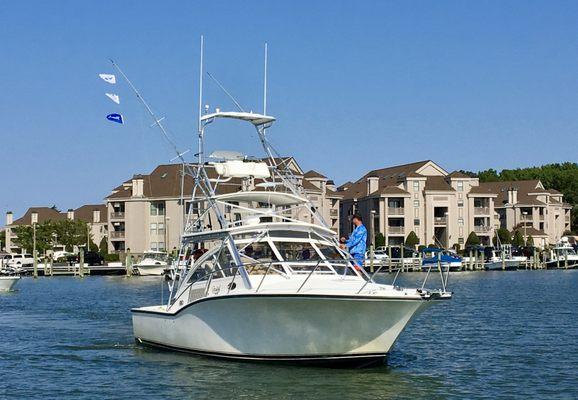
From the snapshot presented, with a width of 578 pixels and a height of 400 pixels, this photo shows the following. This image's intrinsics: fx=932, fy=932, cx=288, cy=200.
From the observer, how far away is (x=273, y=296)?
65.3 feet

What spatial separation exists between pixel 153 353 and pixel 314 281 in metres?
5.85

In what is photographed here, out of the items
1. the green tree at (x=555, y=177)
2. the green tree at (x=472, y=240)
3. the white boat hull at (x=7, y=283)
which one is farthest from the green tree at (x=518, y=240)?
the white boat hull at (x=7, y=283)

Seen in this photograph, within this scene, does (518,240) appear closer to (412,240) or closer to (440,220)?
(440,220)

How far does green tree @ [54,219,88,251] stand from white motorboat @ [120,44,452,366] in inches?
3837

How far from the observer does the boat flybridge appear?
20.0 meters

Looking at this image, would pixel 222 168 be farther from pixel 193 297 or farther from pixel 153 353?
pixel 153 353

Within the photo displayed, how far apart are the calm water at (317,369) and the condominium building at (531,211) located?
9366cm

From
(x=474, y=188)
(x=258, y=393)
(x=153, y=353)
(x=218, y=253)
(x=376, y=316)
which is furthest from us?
(x=474, y=188)

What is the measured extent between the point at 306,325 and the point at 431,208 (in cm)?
8957

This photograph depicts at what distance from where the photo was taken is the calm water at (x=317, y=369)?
19.2m

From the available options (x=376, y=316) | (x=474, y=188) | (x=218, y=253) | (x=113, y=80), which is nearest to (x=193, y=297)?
(x=218, y=253)

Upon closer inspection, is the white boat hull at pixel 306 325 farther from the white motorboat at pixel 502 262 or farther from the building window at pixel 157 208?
the white motorboat at pixel 502 262

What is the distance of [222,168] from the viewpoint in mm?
23984

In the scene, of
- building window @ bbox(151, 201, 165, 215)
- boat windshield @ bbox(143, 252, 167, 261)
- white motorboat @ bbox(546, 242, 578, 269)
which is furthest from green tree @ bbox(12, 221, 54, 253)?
white motorboat @ bbox(546, 242, 578, 269)
